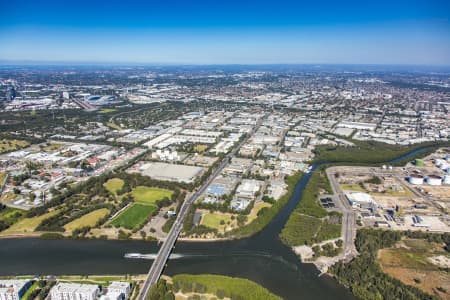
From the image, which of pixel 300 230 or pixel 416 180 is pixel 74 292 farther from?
pixel 416 180

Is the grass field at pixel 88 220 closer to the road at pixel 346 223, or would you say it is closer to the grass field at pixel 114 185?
the grass field at pixel 114 185

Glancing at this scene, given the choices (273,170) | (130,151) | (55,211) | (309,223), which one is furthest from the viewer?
(130,151)

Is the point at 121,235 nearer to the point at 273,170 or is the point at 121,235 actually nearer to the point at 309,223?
the point at 309,223

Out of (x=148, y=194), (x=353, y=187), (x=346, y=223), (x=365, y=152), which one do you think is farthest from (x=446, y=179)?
(x=148, y=194)

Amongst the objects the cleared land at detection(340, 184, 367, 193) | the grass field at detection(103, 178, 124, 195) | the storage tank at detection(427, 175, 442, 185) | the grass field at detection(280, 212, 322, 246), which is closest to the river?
the grass field at detection(280, 212, 322, 246)

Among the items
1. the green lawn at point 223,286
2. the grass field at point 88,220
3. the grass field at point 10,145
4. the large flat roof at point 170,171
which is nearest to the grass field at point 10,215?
the grass field at point 88,220

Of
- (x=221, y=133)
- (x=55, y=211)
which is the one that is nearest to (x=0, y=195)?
(x=55, y=211)
